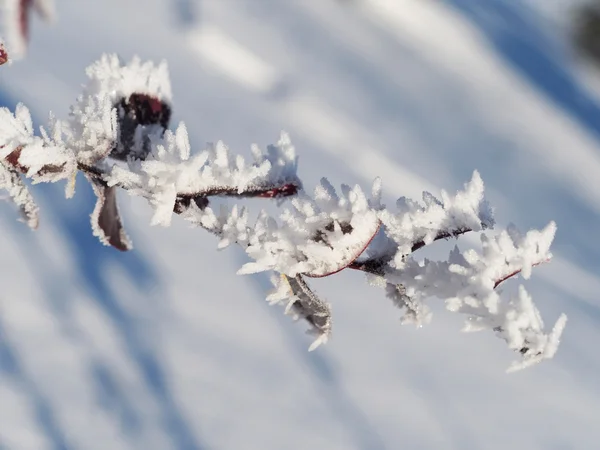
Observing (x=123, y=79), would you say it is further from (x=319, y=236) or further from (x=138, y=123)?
(x=319, y=236)

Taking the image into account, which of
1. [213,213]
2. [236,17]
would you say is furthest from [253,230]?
[236,17]

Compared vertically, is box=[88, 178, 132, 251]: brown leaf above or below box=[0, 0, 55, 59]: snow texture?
below

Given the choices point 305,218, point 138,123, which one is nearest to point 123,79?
point 138,123

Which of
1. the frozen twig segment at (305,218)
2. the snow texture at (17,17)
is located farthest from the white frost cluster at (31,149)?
the snow texture at (17,17)

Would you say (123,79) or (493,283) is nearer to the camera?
(493,283)

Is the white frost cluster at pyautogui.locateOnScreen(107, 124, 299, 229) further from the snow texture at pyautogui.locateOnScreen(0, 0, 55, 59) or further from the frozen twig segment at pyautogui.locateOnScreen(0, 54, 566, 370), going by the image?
the snow texture at pyautogui.locateOnScreen(0, 0, 55, 59)

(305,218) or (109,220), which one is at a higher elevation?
(305,218)

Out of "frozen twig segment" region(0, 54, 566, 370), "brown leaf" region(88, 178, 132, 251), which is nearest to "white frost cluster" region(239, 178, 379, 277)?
"frozen twig segment" region(0, 54, 566, 370)

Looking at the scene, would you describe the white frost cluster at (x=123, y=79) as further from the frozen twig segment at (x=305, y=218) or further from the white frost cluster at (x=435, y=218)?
the white frost cluster at (x=435, y=218)
